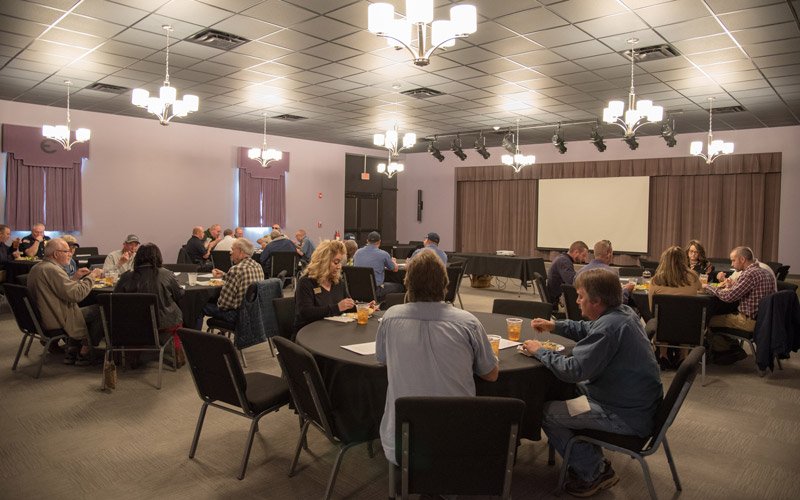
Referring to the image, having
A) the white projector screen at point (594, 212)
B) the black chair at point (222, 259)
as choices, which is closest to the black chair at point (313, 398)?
the black chair at point (222, 259)

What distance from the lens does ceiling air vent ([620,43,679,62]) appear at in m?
6.23

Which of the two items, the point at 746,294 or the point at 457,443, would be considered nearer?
the point at 457,443

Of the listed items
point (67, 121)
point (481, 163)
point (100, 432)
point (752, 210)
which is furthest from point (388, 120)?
point (100, 432)

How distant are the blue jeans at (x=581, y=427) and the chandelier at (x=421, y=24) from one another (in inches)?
100

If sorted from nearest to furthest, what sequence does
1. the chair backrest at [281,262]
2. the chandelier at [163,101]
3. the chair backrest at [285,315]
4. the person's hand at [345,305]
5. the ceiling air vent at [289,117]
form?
1. the person's hand at [345,305]
2. the chair backrest at [285,315]
3. the chandelier at [163,101]
4. the chair backrest at [281,262]
5. the ceiling air vent at [289,117]

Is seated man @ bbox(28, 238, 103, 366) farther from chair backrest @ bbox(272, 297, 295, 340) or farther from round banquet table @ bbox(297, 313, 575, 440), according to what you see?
round banquet table @ bbox(297, 313, 575, 440)

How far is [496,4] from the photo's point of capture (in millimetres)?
5090

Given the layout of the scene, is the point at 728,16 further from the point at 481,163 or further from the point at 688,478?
the point at 481,163

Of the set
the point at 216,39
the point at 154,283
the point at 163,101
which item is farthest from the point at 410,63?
the point at 154,283

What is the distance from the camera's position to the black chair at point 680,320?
512 cm

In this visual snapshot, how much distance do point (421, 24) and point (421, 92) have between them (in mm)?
4541

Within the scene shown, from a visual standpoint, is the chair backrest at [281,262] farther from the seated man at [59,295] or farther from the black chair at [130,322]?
the black chair at [130,322]

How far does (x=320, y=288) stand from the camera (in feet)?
14.4

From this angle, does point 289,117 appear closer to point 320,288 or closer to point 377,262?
point 377,262
